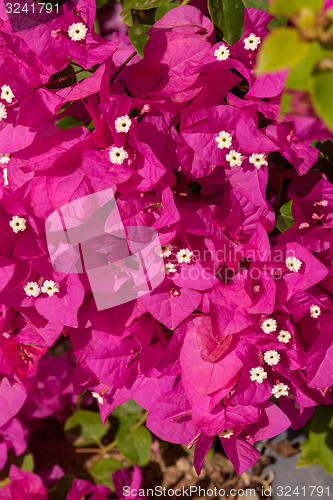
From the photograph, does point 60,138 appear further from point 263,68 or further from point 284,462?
point 284,462

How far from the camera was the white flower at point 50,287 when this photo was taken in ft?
2.45

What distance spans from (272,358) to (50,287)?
0.34 metres

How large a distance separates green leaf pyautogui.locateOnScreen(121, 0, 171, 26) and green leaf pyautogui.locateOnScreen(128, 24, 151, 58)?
38 millimetres

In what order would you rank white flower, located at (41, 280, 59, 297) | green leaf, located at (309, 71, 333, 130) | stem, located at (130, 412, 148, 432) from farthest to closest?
stem, located at (130, 412, 148, 432) < white flower, located at (41, 280, 59, 297) < green leaf, located at (309, 71, 333, 130)

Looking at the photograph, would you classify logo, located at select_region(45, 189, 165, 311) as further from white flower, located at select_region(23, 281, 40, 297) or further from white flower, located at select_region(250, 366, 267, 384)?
white flower, located at select_region(250, 366, 267, 384)

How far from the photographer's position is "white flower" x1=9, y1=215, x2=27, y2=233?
28.3 inches

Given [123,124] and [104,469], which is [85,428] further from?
[123,124]

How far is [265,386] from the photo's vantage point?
75 centimetres

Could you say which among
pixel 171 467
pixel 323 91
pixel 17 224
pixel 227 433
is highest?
pixel 323 91

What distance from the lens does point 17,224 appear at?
72 centimetres

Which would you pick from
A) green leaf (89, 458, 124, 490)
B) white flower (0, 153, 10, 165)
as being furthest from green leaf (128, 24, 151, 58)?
green leaf (89, 458, 124, 490)

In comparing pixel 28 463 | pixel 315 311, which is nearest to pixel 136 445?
pixel 28 463

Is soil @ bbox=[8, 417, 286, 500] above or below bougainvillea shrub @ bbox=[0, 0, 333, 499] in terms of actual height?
below

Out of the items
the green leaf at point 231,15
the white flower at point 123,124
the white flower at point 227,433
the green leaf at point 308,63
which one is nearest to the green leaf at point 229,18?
the green leaf at point 231,15
